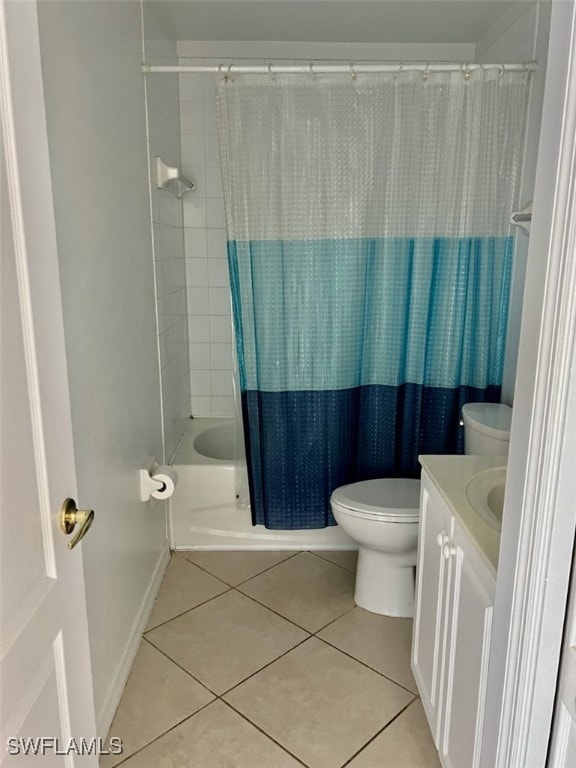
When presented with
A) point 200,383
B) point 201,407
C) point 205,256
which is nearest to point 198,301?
point 205,256

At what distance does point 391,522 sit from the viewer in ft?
7.26

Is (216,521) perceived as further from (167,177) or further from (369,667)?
(167,177)

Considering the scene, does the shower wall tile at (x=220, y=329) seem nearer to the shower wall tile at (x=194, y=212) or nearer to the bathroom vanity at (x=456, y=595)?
the shower wall tile at (x=194, y=212)

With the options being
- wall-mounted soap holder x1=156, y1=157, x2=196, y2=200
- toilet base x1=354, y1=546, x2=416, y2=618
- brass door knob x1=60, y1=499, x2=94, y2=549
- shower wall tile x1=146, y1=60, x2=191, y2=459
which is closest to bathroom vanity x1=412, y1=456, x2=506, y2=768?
toilet base x1=354, y1=546, x2=416, y2=618

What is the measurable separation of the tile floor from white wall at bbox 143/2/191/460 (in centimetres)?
72

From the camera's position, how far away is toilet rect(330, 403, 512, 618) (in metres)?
2.22

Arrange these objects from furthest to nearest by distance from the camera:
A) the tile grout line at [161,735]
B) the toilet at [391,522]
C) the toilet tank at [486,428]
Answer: the toilet at [391,522] < the toilet tank at [486,428] < the tile grout line at [161,735]

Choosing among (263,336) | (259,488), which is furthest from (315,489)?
(263,336)

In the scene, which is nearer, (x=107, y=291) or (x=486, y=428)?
(x=107, y=291)

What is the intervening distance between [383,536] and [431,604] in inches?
21.3

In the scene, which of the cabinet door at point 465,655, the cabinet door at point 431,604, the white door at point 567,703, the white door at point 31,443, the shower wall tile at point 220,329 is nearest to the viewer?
the white door at point 31,443

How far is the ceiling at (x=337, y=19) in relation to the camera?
96.0 inches

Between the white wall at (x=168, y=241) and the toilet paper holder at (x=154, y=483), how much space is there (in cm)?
36

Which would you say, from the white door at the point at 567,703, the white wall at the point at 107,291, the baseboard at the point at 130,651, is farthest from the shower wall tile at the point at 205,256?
the white door at the point at 567,703
